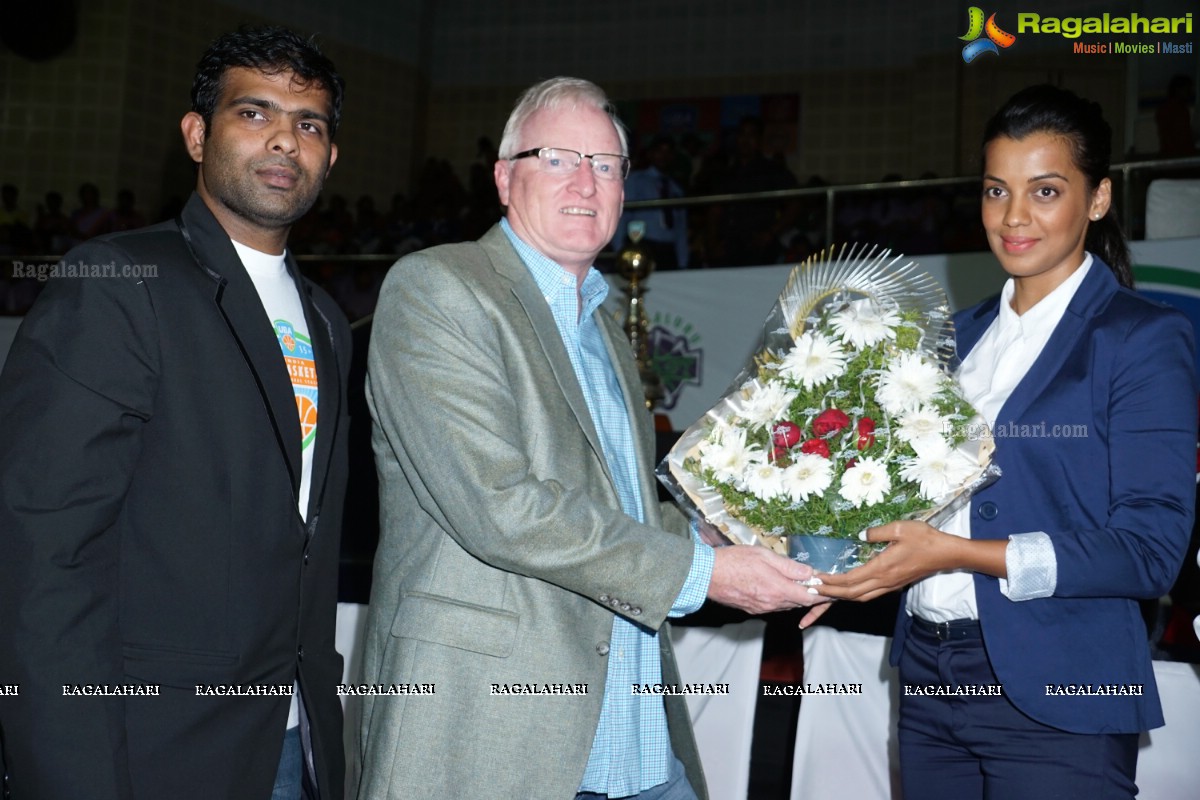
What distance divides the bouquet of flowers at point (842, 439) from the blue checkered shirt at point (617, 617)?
0.42 feet

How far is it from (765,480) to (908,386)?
28cm

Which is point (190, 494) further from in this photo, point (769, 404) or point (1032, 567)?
point (1032, 567)

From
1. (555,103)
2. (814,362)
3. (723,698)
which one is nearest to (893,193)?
(723,698)

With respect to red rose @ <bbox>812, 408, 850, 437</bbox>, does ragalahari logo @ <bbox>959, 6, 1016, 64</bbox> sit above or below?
above

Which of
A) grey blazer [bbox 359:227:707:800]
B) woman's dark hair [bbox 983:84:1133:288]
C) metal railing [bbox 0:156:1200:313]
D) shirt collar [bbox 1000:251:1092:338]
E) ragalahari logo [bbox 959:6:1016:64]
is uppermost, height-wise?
ragalahari logo [bbox 959:6:1016:64]

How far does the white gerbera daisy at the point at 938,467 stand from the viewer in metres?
1.84

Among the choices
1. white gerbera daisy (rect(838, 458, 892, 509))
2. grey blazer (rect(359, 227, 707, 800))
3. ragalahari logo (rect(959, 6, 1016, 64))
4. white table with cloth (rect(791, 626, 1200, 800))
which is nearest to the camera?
grey blazer (rect(359, 227, 707, 800))

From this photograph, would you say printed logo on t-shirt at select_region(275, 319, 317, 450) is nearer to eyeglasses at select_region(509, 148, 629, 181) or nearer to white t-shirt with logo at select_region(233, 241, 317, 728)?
white t-shirt with logo at select_region(233, 241, 317, 728)

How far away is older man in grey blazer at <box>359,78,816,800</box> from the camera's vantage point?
1.77 metres

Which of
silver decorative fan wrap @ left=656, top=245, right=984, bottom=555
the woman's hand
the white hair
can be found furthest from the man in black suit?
the woman's hand

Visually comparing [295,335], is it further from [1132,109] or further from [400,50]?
[400,50]

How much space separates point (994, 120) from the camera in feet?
6.97

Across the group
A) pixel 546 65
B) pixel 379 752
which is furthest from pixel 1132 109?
pixel 379 752

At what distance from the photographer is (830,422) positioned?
1.92 m
